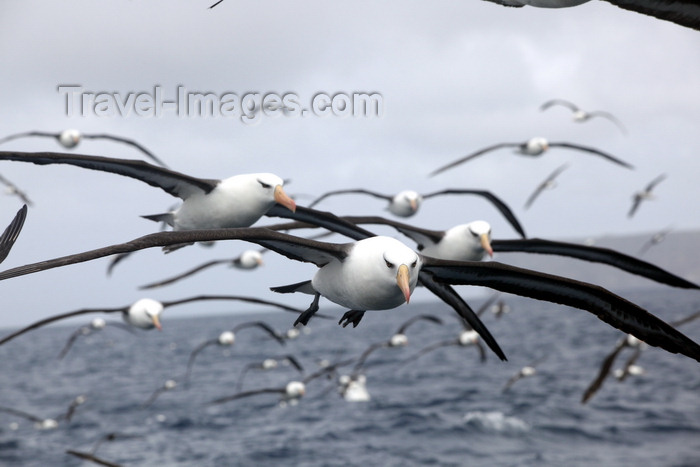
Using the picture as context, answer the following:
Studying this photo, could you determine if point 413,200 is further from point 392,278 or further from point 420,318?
point 392,278

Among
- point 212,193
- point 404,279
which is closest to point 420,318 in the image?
point 212,193

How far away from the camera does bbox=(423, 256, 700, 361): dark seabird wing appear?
5.54 meters

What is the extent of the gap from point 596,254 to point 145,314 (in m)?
7.79

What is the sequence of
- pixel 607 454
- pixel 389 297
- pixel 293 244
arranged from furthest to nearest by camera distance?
pixel 607 454, pixel 293 244, pixel 389 297

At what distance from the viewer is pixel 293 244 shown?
17.1ft

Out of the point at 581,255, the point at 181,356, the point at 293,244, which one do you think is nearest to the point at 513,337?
the point at 181,356

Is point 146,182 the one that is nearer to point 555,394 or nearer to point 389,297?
point 389,297

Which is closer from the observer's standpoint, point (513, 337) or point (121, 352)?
point (513, 337)

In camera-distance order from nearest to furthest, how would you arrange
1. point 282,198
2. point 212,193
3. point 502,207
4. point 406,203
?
point 282,198, point 212,193, point 502,207, point 406,203

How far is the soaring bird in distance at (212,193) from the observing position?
301 inches

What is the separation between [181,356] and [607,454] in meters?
49.7

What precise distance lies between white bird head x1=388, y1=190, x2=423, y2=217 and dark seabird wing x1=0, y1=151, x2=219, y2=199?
21.9 feet

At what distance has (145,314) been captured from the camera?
12836mm

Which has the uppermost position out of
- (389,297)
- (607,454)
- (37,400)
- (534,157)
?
(389,297)
